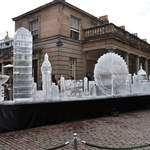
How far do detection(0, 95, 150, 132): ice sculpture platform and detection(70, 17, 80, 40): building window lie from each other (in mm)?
9673

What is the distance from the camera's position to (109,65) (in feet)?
30.4

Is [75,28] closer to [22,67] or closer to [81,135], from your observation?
[22,67]

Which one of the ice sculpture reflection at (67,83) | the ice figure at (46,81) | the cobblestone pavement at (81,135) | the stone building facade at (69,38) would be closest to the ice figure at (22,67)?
the ice sculpture reflection at (67,83)

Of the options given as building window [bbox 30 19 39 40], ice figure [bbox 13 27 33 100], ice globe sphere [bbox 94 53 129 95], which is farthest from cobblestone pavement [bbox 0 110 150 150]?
building window [bbox 30 19 39 40]

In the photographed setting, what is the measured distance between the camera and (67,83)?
8.80 m

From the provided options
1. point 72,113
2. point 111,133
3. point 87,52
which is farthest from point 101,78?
point 87,52

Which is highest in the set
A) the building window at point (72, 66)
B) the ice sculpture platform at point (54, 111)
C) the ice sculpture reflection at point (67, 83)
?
the building window at point (72, 66)

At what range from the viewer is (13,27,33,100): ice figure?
6.46 metres

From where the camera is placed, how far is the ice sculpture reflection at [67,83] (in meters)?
6.56

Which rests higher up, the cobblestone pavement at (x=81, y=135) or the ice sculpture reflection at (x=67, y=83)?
the ice sculpture reflection at (x=67, y=83)

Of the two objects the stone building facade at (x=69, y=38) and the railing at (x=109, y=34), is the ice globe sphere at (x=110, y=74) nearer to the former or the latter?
the stone building facade at (x=69, y=38)

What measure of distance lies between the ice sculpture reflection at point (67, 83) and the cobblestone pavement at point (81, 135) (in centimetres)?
101

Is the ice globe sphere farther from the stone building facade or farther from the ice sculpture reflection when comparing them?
the stone building facade

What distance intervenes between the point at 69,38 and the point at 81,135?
12.2 metres
